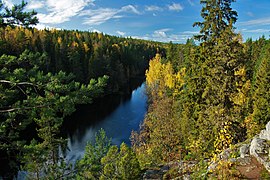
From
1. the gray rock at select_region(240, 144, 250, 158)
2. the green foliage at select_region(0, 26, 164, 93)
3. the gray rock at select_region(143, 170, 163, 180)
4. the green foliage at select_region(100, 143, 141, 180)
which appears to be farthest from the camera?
the green foliage at select_region(0, 26, 164, 93)

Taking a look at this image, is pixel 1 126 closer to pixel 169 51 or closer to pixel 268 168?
pixel 268 168

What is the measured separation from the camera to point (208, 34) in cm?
1458

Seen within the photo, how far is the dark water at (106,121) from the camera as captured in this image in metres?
29.9

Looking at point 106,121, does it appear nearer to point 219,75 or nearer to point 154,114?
point 154,114

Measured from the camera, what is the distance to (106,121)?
37.3 m

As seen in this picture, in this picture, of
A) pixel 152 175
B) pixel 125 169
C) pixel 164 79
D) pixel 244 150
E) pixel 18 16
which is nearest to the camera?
pixel 18 16

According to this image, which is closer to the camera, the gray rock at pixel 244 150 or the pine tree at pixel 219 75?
the gray rock at pixel 244 150

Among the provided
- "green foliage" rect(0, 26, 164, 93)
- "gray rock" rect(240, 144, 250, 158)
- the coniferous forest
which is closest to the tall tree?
the coniferous forest

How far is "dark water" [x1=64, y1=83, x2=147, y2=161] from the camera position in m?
29.9

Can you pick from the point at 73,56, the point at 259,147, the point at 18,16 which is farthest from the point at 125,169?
the point at 73,56

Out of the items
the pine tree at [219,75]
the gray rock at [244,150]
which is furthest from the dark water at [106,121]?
the gray rock at [244,150]

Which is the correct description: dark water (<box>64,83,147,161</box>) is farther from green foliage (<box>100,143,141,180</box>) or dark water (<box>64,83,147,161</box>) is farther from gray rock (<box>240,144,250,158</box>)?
gray rock (<box>240,144,250,158</box>)

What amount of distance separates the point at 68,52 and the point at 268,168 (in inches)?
2030

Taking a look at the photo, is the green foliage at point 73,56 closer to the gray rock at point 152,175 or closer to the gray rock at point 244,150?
the gray rock at point 152,175
